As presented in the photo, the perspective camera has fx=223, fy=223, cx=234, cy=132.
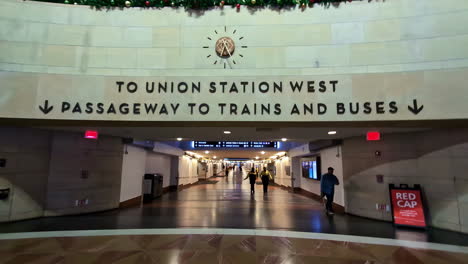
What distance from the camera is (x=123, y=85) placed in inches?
186

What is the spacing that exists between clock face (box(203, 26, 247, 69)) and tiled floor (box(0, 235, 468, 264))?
12.5ft

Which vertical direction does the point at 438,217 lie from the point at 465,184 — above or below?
below

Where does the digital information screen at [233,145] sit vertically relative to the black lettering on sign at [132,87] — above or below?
below

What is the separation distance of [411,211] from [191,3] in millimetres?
7501

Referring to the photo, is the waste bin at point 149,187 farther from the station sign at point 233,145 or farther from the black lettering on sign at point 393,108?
the black lettering on sign at point 393,108

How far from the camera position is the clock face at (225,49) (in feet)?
16.5

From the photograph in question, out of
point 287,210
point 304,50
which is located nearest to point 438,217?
point 287,210

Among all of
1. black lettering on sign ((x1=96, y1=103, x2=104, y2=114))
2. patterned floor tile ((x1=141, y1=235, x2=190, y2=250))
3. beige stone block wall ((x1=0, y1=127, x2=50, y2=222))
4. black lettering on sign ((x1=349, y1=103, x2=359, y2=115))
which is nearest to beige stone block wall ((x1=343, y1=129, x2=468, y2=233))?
black lettering on sign ((x1=349, y1=103, x2=359, y2=115))

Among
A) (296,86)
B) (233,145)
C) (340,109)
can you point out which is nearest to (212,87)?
(296,86)

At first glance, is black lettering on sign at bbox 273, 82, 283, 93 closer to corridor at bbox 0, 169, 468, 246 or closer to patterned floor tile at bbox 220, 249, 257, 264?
patterned floor tile at bbox 220, 249, 257, 264

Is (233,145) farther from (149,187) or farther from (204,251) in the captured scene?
(204,251)

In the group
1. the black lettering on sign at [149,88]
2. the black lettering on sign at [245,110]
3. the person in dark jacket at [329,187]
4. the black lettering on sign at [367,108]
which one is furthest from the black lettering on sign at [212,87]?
the person in dark jacket at [329,187]

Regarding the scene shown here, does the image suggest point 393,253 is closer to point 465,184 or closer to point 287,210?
point 465,184

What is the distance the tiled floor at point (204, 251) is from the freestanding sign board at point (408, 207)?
5.20 ft
